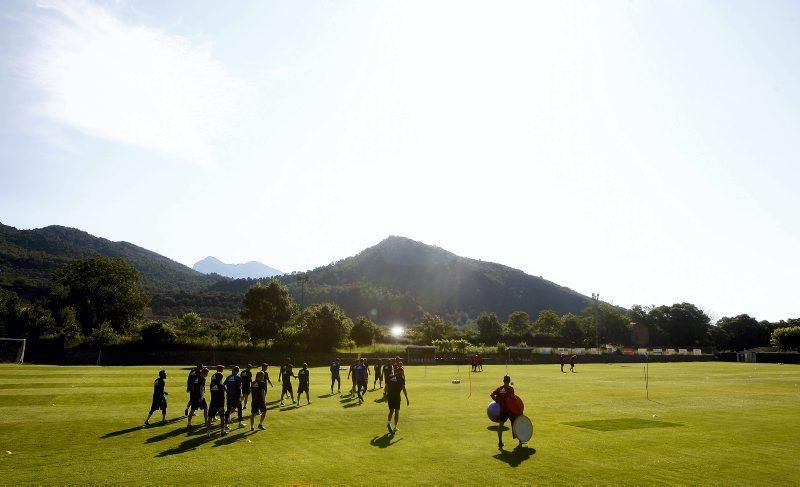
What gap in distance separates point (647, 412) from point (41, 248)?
9078 inches

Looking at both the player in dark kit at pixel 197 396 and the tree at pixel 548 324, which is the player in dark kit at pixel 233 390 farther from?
the tree at pixel 548 324

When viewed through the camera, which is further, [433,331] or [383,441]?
[433,331]

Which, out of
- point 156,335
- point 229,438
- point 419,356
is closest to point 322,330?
point 419,356

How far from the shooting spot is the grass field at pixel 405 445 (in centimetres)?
1278

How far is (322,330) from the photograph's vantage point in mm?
74062

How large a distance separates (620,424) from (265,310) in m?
65.7

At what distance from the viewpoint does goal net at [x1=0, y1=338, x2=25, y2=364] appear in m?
56.3

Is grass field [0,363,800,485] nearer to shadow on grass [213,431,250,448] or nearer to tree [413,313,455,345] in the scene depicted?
shadow on grass [213,431,250,448]

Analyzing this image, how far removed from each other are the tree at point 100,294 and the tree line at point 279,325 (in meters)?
0.19

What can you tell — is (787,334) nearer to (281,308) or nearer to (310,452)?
(281,308)

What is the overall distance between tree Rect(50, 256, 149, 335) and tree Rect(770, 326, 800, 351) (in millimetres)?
137275

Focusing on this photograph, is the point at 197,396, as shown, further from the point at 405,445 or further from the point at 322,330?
the point at 322,330

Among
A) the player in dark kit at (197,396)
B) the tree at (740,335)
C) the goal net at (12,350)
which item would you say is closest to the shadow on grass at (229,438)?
the player in dark kit at (197,396)

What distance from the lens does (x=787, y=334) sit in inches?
4235
